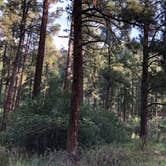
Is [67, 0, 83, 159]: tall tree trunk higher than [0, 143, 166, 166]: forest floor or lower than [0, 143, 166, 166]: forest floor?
higher

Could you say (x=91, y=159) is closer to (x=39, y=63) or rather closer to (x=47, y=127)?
(x=47, y=127)

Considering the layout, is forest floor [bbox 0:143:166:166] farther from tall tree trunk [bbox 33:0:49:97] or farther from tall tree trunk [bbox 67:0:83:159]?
tall tree trunk [bbox 33:0:49:97]

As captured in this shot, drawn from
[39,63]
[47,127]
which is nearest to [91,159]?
[47,127]

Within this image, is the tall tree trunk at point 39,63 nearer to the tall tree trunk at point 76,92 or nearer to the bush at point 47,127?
the bush at point 47,127

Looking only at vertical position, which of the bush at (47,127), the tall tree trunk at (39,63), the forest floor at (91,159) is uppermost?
the tall tree trunk at (39,63)

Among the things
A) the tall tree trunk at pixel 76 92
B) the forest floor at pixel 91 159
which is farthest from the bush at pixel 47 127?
the forest floor at pixel 91 159

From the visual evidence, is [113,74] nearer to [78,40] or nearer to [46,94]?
[46,94]

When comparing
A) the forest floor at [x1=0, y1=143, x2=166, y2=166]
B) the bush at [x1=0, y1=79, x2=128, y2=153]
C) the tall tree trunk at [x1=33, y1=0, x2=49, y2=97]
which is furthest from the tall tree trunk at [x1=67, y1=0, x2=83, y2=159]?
the tall tree trunk at [x1=33, y1=0, x2=49, y2=97]

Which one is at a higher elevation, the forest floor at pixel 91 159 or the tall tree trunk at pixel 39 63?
the tall tree trunk at pixel 39 63

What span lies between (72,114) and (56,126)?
201 centimetres

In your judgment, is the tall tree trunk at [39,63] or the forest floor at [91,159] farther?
the tall tree trunk at [39,63]

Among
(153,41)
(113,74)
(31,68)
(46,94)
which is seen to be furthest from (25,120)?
(31,68)

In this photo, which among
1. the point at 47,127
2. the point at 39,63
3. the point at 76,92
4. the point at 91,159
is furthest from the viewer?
the point at 39,63

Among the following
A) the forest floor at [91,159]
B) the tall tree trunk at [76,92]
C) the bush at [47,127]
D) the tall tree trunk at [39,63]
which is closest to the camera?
the forest floor at [91,159]
